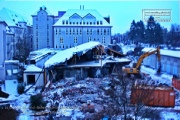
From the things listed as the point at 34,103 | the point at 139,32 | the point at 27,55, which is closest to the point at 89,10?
the point at 139,32

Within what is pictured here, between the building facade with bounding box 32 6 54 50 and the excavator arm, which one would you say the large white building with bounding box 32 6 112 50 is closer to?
the building facade with bounding box 32 6 54 50

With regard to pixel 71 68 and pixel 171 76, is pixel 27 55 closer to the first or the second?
pixel 71 68

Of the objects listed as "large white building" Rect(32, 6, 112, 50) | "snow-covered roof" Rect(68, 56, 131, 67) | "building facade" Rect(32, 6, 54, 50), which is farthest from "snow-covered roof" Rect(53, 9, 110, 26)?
"snow-covered roof" Rect(68, 56, 131, 67)

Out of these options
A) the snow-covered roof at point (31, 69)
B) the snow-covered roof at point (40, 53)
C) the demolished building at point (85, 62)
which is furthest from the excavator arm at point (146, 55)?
the snow-covered roof at point (31, 69)

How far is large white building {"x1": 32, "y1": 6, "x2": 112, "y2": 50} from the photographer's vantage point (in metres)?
3.40

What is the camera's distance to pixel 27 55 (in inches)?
136

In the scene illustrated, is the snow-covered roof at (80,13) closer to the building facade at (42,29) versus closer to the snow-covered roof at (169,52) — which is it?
the building facade at (42,29)

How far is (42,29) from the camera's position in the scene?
3383 millimetres

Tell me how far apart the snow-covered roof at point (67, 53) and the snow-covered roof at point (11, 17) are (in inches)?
21.0

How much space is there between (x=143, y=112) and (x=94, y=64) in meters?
1.07

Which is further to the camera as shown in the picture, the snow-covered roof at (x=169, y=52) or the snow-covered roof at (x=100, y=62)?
the snow-covered roof at (x=100, y=62)

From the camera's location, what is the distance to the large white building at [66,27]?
340 centimetres

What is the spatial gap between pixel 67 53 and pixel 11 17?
738 mm

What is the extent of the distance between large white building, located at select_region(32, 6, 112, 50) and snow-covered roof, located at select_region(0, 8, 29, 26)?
0.15m
